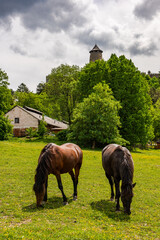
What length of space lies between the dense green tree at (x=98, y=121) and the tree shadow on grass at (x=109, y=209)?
25.1 meters

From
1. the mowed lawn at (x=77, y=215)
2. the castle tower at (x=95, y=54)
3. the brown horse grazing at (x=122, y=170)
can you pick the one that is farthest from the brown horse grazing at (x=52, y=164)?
the castle tower at (x=95, y=54)

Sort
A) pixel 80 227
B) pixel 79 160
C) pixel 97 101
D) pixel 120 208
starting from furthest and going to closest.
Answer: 1. pixel 97 101
2. pixel 79 160
3. pixel 120 208
4. pixel 80 227

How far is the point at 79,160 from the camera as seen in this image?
10.7 metres

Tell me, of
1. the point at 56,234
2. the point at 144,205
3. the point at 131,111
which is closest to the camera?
the point at 56,234

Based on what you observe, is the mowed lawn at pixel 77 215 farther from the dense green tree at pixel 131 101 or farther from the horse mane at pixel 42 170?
the dense green tree at pixel 131 101

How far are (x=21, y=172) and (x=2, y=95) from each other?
39548 mm

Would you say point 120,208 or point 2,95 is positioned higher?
point 2,95

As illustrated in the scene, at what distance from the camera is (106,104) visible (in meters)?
36.5

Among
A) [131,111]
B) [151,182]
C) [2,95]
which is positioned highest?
[2,95]

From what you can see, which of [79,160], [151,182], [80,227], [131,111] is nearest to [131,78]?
[131,111]

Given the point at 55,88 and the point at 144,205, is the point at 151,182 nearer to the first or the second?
the point at 144,205

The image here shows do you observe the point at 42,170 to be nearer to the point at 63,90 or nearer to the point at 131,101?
the point at 131,101

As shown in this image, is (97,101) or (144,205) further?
(97,101)

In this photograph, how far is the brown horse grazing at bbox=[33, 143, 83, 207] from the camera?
8.30 metres
